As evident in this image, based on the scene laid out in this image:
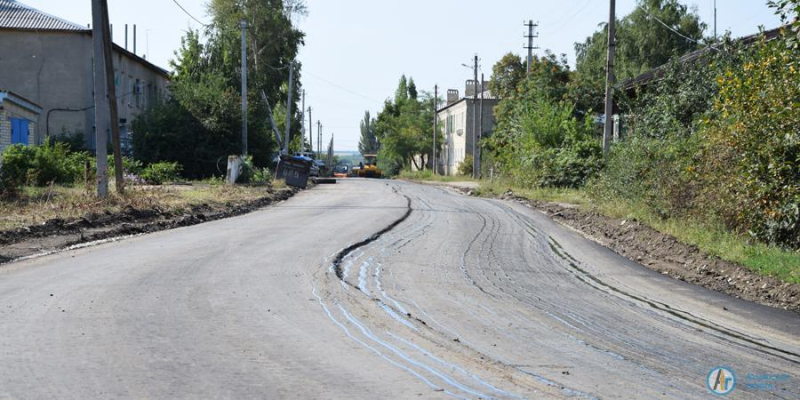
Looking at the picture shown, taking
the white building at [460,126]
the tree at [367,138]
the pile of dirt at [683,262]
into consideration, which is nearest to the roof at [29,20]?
the pile of dirt at [683,262]

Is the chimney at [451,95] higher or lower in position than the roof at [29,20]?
higher

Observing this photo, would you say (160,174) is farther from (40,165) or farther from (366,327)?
(366,327)

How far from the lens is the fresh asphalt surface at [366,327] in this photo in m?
5.75

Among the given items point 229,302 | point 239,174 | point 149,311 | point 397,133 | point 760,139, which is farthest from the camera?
point 397,133

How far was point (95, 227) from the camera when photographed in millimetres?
16578

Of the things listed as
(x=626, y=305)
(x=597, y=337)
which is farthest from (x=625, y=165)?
(x=597, y=337)

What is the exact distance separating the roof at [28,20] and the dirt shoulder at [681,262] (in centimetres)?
3067

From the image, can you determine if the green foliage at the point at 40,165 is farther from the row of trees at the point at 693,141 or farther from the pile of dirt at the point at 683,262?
the row of trees at the point at 693,141

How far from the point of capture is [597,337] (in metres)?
7.46

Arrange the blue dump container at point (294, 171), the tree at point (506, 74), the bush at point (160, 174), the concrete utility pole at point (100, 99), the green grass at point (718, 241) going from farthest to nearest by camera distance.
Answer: the tree at point (506, 74) < the blue dump container at point (294, 171) < the bush at point (160, 174) < the concrete utility pole at point (100, 99) < the green grass at point (718, 241)

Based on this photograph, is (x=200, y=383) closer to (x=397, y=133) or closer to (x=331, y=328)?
(x=331, y=328)

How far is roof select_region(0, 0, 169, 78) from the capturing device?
41406 mm

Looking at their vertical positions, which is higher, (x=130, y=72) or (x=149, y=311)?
(x=130, y=72)

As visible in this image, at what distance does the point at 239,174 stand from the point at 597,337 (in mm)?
29621
